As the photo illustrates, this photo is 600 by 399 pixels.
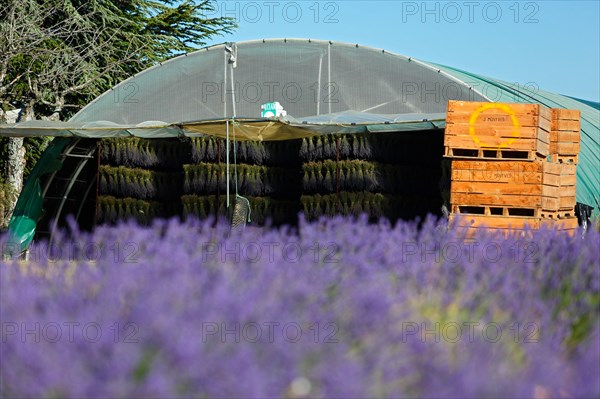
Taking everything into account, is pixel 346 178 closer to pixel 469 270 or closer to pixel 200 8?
pixel 469 270

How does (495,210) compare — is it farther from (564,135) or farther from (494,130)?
(564,135)

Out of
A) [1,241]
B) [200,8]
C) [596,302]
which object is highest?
[200,8]

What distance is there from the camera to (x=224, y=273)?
3910 millimetres

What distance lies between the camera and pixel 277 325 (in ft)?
10.4

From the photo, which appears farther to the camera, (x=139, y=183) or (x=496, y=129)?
(x=139, y=183)

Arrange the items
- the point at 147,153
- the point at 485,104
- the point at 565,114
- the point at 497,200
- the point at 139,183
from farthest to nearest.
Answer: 1. the point at 147,153
2. the point at 139,183
3. the point at 565,114
4. the point at 485,104
5. the point at 497,200

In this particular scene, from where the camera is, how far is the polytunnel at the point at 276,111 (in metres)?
15.8

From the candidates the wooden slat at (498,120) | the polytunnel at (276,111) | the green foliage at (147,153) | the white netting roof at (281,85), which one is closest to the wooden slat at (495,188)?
the wooden slat at (498,120)

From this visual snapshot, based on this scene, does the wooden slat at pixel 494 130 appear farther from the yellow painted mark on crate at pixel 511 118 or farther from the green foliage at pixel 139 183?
the green foliage at pixel 139 183

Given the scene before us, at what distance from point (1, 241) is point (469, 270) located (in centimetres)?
216

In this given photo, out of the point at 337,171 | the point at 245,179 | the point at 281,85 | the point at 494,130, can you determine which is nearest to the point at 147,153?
the point at 245,179

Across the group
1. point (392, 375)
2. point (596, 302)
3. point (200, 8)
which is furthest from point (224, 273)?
point (200, 8)

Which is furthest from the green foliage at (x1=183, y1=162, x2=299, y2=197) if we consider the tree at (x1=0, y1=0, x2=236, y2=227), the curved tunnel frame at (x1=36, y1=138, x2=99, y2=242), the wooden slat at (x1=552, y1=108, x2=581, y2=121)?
the tree at (x1=0, y1=0, x2=236, y2=227)

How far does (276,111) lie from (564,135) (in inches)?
209
